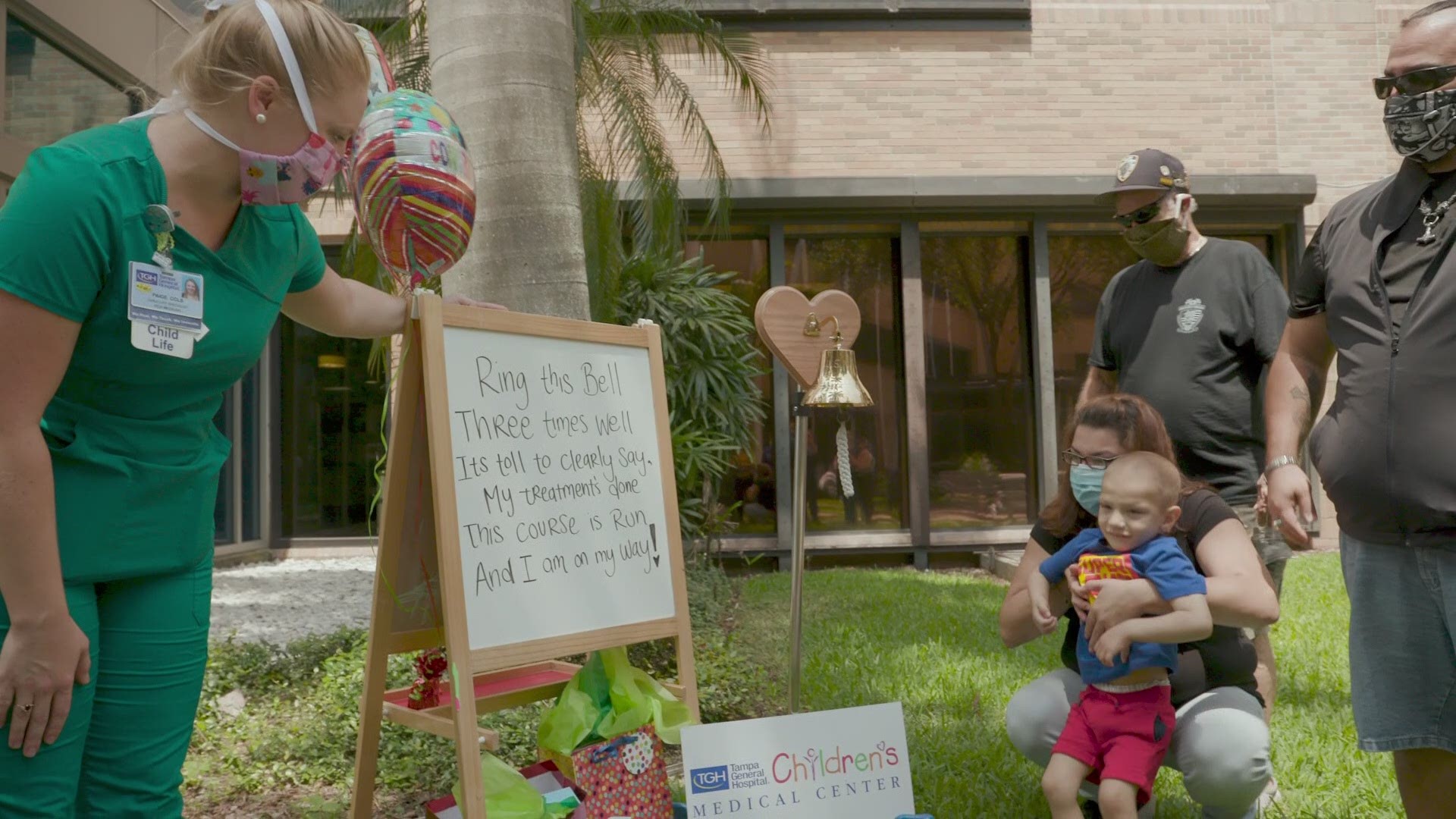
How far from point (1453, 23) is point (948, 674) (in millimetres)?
3501

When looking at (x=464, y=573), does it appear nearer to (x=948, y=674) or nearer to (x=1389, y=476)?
(x=1389, y=476)

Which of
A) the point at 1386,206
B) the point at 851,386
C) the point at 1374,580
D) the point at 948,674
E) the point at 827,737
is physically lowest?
the point at 948,674

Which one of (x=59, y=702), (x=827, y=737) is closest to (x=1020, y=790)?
(x=827, y=737)

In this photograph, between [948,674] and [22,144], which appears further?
[22,144]

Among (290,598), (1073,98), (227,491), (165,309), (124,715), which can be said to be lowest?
(290,598)

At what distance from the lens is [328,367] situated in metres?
11.2

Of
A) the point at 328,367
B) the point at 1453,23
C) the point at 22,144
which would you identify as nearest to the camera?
the point at 1453,23

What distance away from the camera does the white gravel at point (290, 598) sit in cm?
665

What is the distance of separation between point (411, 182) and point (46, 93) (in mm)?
7755

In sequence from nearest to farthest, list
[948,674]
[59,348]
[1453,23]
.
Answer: [59,348] → [1453,23] → [948,674]

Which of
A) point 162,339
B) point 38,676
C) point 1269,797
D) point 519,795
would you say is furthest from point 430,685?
point 1269,797

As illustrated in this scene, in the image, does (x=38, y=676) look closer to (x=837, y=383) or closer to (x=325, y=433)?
(x=837, y=383)

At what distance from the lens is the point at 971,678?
498cm

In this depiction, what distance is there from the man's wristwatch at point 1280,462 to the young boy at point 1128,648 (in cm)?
30
